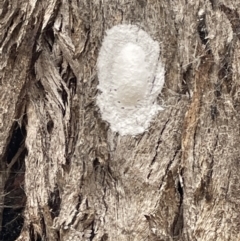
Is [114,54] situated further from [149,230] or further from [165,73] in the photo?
[149,230]

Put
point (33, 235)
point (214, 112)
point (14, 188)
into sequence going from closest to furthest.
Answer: point (214, 112) < point (33, 235) < point (14, 188)

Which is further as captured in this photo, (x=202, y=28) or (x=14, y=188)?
(x=14, y=188)

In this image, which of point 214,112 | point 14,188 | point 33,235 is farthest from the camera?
point 14,188

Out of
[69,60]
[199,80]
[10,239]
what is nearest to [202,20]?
[199,80]

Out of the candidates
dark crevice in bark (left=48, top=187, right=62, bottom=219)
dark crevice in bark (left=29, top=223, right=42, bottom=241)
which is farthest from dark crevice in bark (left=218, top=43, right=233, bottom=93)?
dark crevice in bark (left=29, top=223, right=42, bottom=241)

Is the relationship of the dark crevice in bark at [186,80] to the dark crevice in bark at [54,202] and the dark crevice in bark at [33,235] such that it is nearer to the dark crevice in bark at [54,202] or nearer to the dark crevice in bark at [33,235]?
the dark crevice in bark at [54,202]

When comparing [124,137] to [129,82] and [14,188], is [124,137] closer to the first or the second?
[129,82]

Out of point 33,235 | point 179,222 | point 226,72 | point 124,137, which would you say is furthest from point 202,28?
point 33,235
